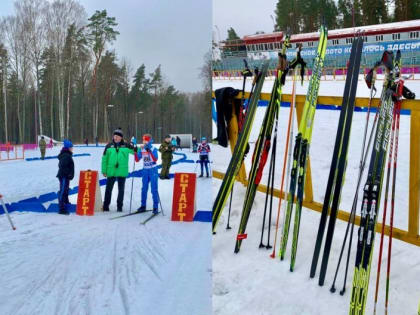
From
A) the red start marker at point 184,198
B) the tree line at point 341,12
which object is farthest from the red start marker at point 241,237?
the tree line at point 341,12

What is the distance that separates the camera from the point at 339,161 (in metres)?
1.58

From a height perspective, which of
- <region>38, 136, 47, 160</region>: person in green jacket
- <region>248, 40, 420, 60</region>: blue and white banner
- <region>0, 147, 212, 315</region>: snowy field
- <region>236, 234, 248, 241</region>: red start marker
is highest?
<region>248, 40, 420, 60</region>: blue and white banner

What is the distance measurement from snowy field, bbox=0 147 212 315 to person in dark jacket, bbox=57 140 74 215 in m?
0.06

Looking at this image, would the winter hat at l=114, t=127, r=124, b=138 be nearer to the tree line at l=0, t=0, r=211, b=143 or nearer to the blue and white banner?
the tree line at l=0, t=0, r=211, b=143

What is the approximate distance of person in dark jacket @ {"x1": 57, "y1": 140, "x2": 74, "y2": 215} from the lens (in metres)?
2.58

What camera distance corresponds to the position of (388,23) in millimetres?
9766

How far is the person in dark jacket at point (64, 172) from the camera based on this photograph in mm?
2584

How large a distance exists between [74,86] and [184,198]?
1062 mm

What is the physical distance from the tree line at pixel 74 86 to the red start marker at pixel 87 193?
0.50m

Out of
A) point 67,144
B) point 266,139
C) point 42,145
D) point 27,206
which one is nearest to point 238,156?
point 266,139

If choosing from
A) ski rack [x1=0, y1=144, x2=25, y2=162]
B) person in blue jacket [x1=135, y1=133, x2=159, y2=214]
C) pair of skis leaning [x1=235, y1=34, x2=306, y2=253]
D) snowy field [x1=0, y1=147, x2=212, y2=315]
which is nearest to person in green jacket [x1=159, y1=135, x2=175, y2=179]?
person in blue jacket [x1=135, y1=133, x2=159, y2=214]

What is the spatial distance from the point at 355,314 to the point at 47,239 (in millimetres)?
1675

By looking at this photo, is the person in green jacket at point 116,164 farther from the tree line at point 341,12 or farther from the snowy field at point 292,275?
the tree line at point 341,12

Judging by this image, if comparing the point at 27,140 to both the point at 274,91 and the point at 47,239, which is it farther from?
the point at 274,91
